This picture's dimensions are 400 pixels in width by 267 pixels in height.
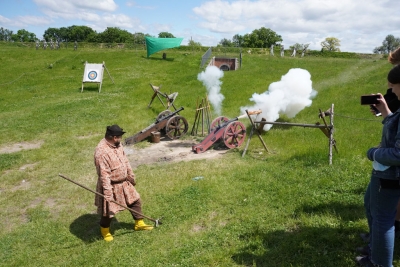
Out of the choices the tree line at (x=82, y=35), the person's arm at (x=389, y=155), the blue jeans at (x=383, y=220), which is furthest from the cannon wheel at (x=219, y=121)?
the tree line at (x=82, y=35)

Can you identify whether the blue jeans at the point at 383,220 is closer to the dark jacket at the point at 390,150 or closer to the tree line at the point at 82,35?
the dark jacket at the point at 390,150

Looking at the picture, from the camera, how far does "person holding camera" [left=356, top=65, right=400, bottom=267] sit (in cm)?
290

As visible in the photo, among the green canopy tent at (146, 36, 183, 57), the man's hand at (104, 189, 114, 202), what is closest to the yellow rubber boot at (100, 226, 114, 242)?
the man's hand at (104, 189, 114, 202)

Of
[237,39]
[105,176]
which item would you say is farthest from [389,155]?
[237,39]

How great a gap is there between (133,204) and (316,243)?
9.45 ft

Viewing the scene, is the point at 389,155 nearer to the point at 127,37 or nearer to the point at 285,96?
the point at 285,96

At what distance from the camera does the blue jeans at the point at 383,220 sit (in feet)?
9.97

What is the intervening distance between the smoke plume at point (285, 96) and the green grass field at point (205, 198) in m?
0.68

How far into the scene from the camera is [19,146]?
35.8ft

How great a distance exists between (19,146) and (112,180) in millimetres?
7418

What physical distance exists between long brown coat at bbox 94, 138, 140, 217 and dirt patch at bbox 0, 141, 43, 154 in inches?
268

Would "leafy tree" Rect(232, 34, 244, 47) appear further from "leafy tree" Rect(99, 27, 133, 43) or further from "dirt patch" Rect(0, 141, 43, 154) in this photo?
"dirt patch" Rect(0, 141, 43, 154)

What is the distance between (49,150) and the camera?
1037 cm

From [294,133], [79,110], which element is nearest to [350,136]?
[294,133]
